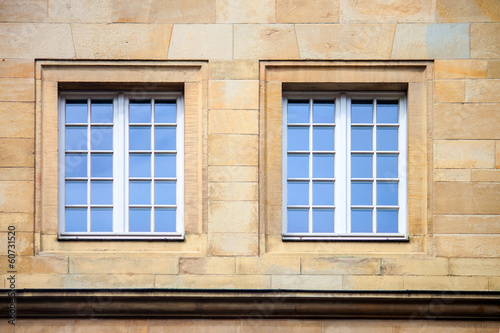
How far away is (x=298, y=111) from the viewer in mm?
11211

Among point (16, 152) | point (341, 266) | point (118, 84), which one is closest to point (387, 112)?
point (341, 266)

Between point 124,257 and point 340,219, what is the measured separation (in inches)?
131

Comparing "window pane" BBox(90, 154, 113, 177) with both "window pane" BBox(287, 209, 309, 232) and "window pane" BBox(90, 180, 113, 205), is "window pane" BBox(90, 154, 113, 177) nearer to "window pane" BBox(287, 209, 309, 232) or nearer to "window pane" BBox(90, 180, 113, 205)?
"window pane" BBox(90, 180, 113, 205)

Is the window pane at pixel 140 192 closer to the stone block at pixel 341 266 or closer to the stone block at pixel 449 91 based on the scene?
the stone block at pixel 341 266

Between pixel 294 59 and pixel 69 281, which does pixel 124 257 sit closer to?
pixel 69 281

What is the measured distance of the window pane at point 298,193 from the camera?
11.1 metres

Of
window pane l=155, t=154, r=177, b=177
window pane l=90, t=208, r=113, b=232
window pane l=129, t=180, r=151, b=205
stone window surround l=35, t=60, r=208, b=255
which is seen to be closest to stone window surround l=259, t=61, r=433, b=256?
stone window surround l=35, t=60, r=208, b=255

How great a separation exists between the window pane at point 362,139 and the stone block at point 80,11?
4157 mm

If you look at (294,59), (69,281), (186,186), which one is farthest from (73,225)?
(294,59)

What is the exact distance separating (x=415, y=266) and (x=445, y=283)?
502 mm

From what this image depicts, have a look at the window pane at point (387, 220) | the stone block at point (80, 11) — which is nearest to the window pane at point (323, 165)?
the window pane at point (387, 220)

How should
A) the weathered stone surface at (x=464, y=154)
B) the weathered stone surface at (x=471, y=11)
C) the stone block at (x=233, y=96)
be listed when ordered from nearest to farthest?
the weathered stone surface at (x=464, y=154) < the stone block at (x=233, y=96) < the weathered stone surface at (x=471, y=11)

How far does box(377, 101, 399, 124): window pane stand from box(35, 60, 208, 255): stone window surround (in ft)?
8.96

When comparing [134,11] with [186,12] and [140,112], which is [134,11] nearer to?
[186,12]
